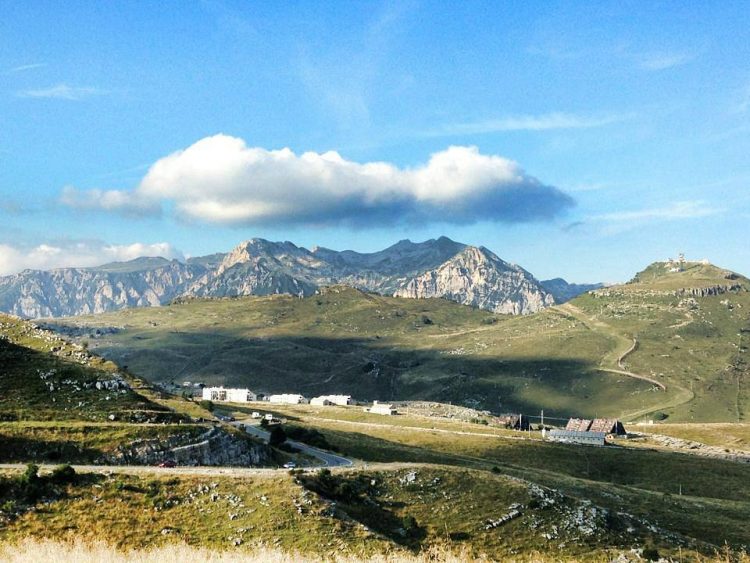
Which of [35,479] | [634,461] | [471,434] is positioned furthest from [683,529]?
[471,434]

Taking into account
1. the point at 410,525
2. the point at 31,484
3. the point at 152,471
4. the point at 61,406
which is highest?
the point at 61,406

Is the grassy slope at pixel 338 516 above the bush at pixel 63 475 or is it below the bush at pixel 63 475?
below

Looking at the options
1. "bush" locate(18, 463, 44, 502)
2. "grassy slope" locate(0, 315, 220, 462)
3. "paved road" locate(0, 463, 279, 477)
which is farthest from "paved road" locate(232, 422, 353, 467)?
"bush" locate(18, 463, 44, 502)

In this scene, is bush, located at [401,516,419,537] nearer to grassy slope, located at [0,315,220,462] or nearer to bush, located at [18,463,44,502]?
grassy slope, located at [0,315,220,462]

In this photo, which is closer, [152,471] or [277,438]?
[152,471]

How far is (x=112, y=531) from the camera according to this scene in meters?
54.1

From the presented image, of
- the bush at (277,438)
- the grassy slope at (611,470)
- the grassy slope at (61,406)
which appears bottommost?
the grassy slope at (611,470)

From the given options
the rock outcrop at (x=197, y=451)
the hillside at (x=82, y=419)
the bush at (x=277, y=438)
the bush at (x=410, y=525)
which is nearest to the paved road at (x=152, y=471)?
the hillside at (x=82, y=419)

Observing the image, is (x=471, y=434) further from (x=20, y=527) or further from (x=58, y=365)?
(x=20, y=527)

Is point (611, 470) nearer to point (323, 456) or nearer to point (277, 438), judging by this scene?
point (323, 456)

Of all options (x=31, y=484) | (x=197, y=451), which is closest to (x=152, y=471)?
(x=31, y=484)

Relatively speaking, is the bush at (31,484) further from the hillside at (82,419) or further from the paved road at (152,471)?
the hillside at (82,419)

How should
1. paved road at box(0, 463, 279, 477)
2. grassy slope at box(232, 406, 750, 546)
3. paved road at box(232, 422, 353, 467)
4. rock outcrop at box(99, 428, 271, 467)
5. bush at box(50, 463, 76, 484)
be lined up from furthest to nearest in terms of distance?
paved road at box(232, 422, 353, 467)
grassy slope at box(232, 406, 750, 546)
rock outcrop at box(99, 428, 271, 467)
paved road at box(0, 463, 279, 477)
bush at box(50, 463, 76, 484)

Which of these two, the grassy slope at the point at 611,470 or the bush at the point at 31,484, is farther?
the grassy slope at the point at 611,470
